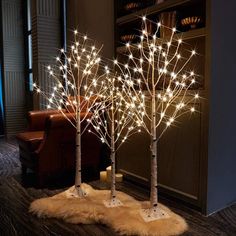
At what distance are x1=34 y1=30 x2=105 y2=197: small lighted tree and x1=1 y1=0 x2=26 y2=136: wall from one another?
1534 mm

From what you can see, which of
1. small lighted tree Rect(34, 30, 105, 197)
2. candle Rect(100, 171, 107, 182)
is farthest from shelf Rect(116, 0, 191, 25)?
candle Rect(100, 171, 107, 182)

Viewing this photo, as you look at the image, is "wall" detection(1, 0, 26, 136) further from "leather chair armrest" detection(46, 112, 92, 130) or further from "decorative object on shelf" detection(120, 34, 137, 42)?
"decorative object on shelf" detection(120, 34, 137, 42)

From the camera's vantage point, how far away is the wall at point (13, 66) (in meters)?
5.53

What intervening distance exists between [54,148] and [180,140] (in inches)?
47.8

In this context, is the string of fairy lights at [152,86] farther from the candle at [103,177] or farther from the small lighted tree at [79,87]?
the candle at [103,177]

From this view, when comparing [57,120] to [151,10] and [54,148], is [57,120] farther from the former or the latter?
[151,10]

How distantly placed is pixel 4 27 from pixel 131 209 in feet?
15.5

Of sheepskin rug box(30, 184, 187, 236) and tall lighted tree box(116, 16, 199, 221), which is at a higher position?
tall lighted tree box(116, 16, 199, 221)

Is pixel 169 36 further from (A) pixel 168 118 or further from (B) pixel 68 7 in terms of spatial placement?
(B) pixel 68 7

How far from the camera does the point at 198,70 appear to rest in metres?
2.39

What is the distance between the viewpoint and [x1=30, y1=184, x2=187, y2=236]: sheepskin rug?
1.84 m

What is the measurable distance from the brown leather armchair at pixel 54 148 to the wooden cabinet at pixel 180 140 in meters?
0.39

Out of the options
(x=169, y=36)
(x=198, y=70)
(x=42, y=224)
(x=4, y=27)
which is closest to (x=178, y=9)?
(x=169, y=36)

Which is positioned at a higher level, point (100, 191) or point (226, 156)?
point (226, 156)
